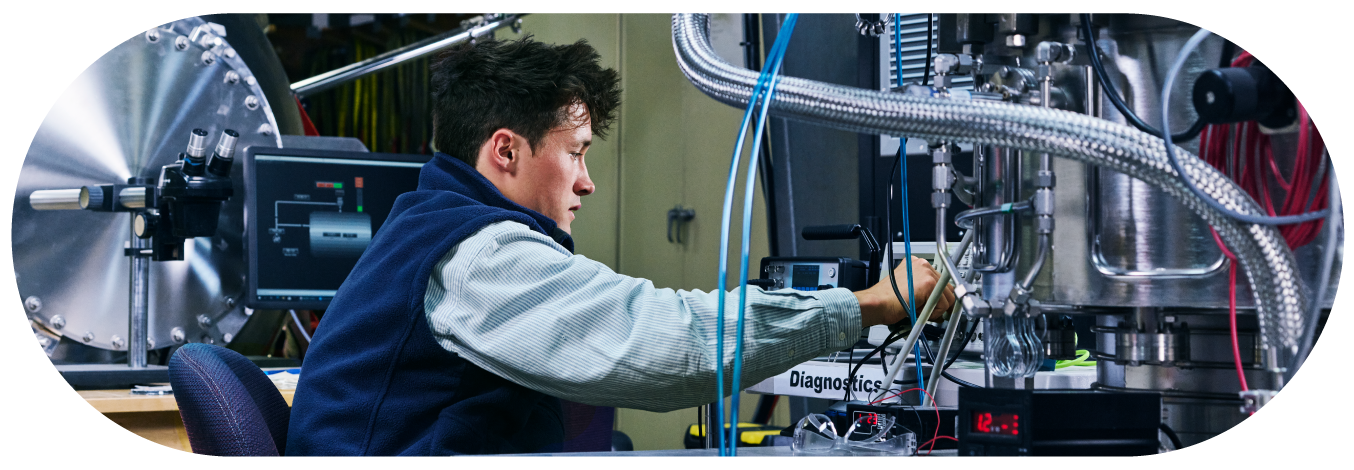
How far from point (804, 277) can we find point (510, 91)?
49cm

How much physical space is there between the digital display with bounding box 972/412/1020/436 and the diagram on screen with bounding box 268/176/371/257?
1.81m

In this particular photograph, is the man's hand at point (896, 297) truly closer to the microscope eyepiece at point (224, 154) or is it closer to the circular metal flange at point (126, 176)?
the microscope eyepiece at point (224, 154)

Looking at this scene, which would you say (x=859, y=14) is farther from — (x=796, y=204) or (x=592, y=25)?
(x=592, y=25)

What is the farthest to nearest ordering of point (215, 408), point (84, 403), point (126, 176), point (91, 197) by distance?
point (126, 176), point (91, 197), point (84, 403), point (215, 408)

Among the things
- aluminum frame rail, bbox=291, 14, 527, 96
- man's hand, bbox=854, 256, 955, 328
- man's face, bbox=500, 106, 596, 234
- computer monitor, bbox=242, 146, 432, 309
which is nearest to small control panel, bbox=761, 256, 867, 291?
man's hand, bbox=854, 256, 955, 328

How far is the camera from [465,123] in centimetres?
144

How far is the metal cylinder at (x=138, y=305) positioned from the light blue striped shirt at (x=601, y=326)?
1229 mm

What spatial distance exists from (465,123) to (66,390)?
43.9 inches

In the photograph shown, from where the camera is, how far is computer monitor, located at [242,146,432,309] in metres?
2.39

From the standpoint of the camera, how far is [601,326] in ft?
3.68

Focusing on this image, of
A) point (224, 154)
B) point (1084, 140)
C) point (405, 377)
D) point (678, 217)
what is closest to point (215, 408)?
point (405, 377)

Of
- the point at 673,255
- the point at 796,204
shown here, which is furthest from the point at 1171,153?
the point at 673,255

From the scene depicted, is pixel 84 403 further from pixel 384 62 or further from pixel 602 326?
pixel 384 62

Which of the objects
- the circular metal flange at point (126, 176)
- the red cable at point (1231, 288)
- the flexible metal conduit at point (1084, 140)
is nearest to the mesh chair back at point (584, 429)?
the circular metal flange at point (126, 176)
